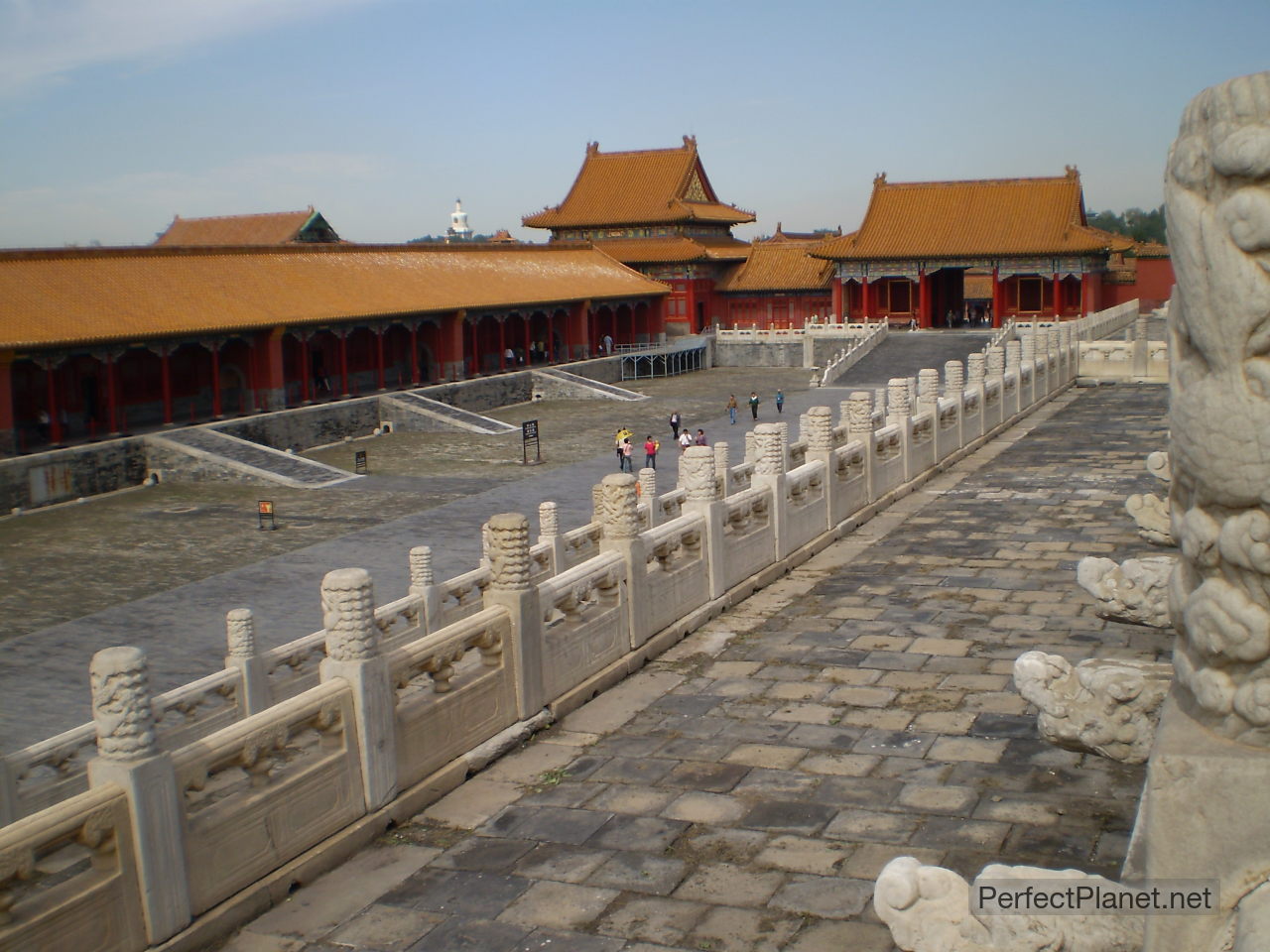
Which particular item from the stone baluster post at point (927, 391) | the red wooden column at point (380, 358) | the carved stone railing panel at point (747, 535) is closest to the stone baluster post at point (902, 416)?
the stone baluster post at point (927, 391)

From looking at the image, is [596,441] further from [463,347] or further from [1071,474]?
[1071,474]

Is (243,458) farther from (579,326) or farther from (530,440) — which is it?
(579,326)

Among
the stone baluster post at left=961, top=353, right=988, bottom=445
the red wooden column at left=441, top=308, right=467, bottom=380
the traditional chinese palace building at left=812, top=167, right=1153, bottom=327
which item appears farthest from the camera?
the traditional chinese palace building at left=812, top=167, right=1153, bottom=327

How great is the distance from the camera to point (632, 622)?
9383 millimetres

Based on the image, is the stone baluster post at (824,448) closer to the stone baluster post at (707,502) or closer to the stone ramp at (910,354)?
the stone baluster post at (707,502)

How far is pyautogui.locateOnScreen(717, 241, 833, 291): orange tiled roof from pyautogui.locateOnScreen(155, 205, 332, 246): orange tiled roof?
17.7m

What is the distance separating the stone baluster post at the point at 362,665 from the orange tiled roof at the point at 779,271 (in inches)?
1933

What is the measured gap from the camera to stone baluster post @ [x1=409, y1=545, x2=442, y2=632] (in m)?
11.5

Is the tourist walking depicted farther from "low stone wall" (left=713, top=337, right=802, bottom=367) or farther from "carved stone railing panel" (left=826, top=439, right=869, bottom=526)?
"low stone wall" (left=713, top=337, right=802, bottom=367)

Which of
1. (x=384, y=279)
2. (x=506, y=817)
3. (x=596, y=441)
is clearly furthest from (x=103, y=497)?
(x=506, y=817)

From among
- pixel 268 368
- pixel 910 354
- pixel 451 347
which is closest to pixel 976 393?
pixel 268 368

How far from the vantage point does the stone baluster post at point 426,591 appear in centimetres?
1149

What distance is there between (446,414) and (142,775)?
3011cm

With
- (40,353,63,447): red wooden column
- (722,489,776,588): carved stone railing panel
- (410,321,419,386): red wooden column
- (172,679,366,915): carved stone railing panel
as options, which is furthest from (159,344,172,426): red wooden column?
(172,679,366,915): carved stone railing panel
